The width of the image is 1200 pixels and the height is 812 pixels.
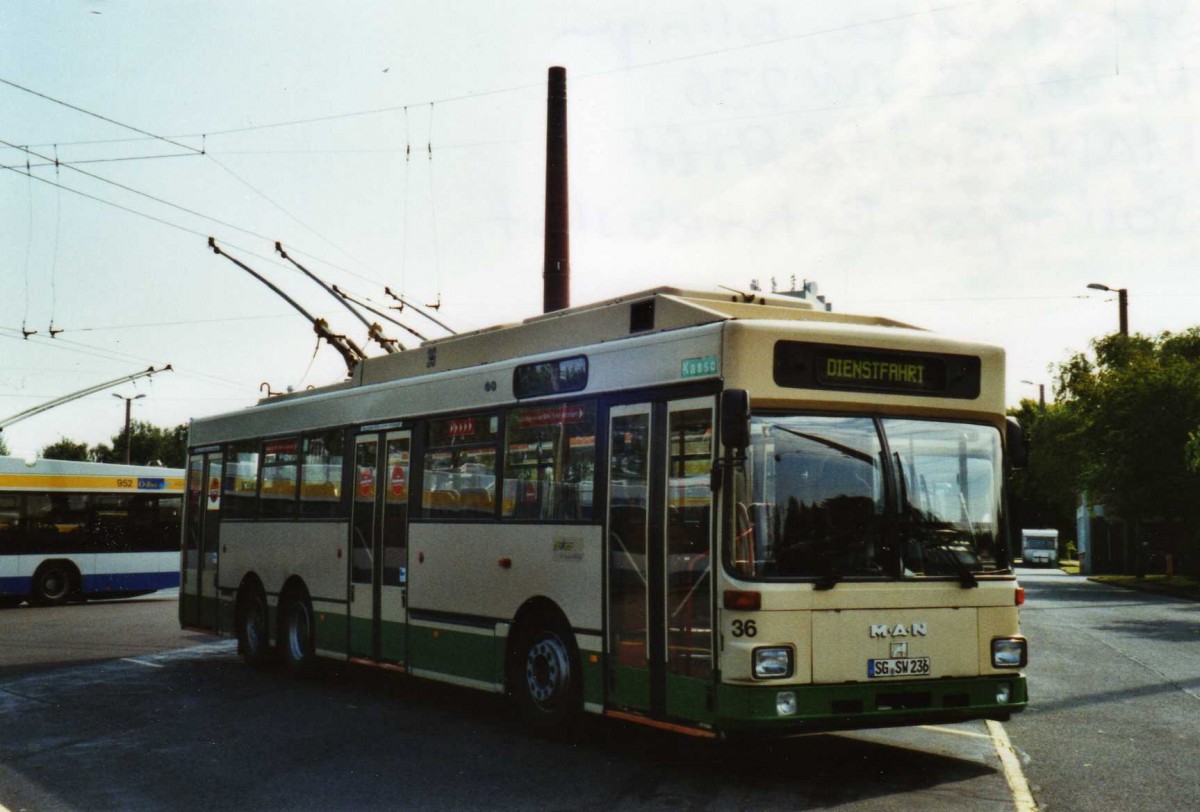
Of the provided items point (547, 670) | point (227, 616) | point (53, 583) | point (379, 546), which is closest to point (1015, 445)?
point (547, 670)

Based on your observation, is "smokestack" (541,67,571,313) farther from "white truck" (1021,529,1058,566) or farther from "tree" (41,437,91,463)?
"tree" (41,437,91,463)

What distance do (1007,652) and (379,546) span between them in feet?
20.3

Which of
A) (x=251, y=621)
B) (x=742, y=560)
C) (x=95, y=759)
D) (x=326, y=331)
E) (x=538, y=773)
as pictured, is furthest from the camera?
(x=326, y=331)

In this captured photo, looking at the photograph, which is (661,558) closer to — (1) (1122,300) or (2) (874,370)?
(2) (874,370)

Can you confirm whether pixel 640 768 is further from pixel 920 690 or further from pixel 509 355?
pixel 509 355

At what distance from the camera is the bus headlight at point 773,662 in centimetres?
786

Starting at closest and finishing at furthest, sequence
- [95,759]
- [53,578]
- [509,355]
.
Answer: [95,759] < [509,355] < [53,578]

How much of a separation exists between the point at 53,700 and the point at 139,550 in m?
16.7

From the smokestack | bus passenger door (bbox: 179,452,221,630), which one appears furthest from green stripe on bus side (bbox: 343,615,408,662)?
the smokestack

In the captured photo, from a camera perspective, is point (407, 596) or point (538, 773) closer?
point (538, 773)

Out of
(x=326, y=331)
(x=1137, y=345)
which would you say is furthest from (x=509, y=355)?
(x=1137, y=345)

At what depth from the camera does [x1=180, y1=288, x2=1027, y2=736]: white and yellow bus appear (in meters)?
8.05

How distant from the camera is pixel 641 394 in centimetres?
925

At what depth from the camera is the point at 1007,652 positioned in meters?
8.62
